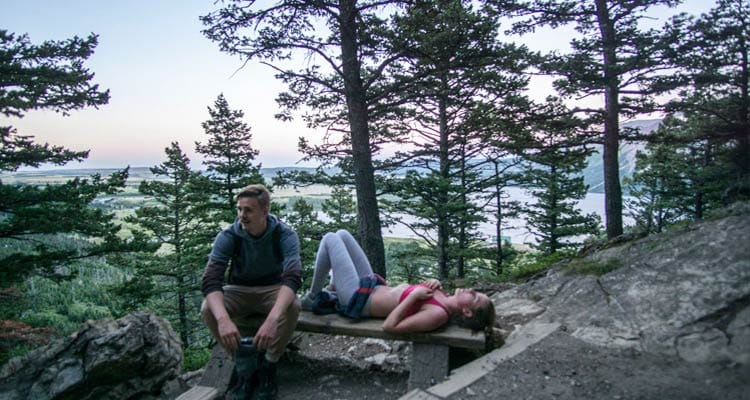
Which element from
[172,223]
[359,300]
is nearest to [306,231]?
[359,300]

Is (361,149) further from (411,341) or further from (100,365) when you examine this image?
(100,365)

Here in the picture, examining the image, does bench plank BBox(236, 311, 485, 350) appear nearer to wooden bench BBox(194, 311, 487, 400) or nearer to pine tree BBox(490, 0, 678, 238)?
wooden bench BBox(194, 311, 487, 400)

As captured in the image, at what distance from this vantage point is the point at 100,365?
3.72 meters

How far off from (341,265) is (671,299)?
9.86 feet

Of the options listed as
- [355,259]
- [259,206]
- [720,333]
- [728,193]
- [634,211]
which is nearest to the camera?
[720,333]

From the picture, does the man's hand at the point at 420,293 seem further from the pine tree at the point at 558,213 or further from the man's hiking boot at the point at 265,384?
the pine tree at the point at 558,213

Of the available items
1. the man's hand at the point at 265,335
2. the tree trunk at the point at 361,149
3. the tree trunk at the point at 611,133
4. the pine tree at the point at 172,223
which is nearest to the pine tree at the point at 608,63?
the tree trunk at the point at 611,133

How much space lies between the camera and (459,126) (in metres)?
12.6

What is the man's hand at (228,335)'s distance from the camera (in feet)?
9.16

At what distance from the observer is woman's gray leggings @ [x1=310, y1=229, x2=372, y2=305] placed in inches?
138

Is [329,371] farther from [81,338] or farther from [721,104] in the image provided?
[721,104]

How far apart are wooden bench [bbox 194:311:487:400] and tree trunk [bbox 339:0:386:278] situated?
3354mm

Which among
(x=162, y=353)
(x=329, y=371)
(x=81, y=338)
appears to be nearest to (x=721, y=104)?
(x=329, y=371)

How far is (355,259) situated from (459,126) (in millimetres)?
9930
